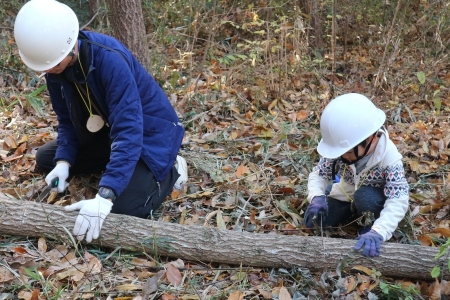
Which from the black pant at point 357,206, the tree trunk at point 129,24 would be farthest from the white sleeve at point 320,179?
the tree trunk at point 129,24

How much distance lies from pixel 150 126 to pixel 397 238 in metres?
1.71

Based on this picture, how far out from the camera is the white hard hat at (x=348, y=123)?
279 centimetres

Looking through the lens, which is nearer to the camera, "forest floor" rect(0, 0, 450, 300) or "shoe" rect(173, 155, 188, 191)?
"forest floor" rect(0, 0, 450, 300)

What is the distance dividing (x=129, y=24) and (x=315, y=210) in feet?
8.70

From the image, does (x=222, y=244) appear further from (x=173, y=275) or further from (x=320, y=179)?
(x=320, y=179)

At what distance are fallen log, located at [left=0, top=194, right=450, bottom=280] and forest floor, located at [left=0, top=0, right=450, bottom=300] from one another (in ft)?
0.22

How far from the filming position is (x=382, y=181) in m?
3.03

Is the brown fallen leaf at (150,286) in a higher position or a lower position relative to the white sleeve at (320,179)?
lower

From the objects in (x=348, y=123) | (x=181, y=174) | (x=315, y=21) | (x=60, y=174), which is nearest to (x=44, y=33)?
(x=60, y=174)

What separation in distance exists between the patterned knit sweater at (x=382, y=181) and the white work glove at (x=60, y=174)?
65.1 inches

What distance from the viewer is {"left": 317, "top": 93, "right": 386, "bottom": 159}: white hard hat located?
2791mm

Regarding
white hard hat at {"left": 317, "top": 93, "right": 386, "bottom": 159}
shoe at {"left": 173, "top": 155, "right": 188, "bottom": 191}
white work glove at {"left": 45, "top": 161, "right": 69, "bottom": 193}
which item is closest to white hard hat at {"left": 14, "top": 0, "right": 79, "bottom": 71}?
white work glove at {"left": 45, "top": 161, "right": 69, "bottom": 193}

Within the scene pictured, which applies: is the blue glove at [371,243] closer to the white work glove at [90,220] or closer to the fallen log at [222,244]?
the fallen log at [222,244]

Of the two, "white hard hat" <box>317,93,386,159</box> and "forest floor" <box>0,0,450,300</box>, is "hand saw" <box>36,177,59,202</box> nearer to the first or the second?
"forest floor" <box>0,0,450,300</box>
